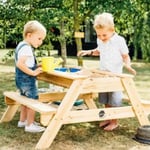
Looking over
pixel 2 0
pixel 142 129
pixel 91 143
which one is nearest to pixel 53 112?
pixel 91 143

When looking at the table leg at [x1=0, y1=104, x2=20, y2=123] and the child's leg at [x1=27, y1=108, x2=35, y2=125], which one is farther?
the table leg at [x1=0, y1=104, x2=20, y2=123]

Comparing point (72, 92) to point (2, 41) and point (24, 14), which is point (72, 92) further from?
point (2, 41)

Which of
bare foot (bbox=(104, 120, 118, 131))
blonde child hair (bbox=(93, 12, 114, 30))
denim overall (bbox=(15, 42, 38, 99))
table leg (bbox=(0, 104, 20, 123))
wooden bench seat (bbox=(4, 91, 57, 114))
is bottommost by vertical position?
bare foot (bbox=(104, 120, 118, 131))

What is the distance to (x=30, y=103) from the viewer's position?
15.7 feet

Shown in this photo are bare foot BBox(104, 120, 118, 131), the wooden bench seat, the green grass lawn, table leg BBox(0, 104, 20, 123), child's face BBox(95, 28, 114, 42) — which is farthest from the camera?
table leg BBox(0, 104, 20, 123)

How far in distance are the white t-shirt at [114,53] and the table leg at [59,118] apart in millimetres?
738

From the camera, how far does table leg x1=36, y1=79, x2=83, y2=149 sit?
14.8 feet

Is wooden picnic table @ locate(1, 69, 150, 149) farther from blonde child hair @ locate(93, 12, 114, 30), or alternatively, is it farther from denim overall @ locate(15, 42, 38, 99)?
blonde child hair @ locate(93, 12, 114, 30)

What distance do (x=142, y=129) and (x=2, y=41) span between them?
4.91 meters

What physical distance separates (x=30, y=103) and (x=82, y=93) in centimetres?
59

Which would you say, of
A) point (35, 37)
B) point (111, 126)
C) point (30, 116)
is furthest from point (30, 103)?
point (111, 126)

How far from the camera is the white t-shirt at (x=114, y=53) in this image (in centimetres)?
518

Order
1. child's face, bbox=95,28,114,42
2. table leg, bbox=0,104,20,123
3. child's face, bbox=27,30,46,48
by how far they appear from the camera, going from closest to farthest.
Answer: child's face, bbox=27,30,46,48, child's face, bbox=95,28,114,42, table leg, bbox=0,104,20,123

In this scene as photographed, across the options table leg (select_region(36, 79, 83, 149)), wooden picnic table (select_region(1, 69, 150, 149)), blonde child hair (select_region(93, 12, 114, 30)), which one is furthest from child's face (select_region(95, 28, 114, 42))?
table leg (select_region(36, 79, 83, 149))
